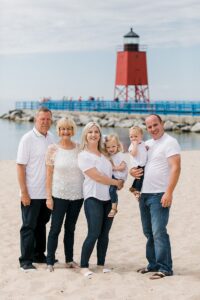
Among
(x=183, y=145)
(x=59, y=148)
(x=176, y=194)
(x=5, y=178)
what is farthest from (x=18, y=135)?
(x=59, y=148)

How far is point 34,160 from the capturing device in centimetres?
472

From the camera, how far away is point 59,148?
4.54m

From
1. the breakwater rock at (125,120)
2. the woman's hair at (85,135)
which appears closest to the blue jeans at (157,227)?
the woman's hair at (85,135)

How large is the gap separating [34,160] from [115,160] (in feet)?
2.49

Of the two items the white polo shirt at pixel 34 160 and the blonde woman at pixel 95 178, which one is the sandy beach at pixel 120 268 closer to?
the blonde woman at pixel 95 178

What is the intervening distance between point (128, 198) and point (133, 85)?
35011mm

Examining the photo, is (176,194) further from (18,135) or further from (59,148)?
(18,135)

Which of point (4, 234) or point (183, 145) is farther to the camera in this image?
point (183, 145)

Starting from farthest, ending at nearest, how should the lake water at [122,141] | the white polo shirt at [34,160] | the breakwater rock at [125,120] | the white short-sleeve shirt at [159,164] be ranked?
the breakwater rock at [125,120] < the lake water at [122,141] < the white polo shirt at [34,160] < the white short-sleeve shirt at [159,164]

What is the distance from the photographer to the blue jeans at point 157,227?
14.7 ft

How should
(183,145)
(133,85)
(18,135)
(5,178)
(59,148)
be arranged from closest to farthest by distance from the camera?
(59,148), (5,178), (183,145), (18,135), (133,85)

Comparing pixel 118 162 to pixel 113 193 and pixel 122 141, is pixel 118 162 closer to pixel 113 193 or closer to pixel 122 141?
pixel 113 193

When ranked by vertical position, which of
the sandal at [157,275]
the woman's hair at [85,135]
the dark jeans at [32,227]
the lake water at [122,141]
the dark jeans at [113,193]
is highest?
the woman's hair at [85,135]

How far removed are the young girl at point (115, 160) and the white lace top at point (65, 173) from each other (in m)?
0.28
